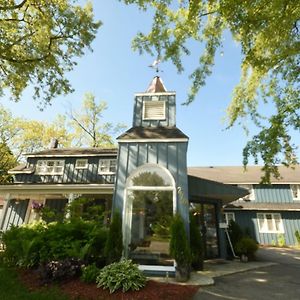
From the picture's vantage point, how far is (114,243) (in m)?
7.36

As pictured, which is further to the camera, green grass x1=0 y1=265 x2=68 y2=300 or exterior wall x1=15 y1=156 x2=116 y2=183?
exterior wall x1=15 y1=156 x2=116 y2=183

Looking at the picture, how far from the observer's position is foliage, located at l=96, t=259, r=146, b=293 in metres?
5.84

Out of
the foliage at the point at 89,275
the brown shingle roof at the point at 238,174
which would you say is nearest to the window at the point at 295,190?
the brown shingle roof at the point at 238,174

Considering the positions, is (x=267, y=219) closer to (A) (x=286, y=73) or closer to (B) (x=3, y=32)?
(A) (x=286, y=73)

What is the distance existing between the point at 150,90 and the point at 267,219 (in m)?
17.4

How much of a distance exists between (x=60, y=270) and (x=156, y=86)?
29.7 feet

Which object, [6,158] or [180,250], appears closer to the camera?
[180,250]

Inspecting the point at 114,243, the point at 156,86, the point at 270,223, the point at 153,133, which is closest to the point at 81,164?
the point at 156,86

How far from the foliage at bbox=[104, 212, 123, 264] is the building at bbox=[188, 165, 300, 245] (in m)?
15.9

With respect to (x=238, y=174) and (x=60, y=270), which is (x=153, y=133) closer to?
(x=60, y=270)

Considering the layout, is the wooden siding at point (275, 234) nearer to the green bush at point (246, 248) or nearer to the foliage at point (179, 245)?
the green bush at point (246, 248)

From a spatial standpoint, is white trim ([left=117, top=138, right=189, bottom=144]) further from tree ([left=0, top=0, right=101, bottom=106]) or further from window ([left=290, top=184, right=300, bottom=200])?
window ([left=290, top=184, right=300, bottom=200])

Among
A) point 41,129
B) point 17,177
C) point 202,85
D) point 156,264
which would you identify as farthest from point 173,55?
point 41,129

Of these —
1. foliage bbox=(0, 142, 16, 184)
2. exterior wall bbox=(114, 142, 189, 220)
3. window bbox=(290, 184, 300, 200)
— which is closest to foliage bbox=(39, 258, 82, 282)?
exterior wall bbox=(114, 142, 189, 220)
